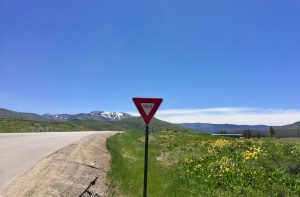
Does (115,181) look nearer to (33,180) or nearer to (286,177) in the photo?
(33,180)

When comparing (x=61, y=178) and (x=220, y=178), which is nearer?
(x=220, y=178)

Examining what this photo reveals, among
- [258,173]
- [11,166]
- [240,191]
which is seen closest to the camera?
[240,191]

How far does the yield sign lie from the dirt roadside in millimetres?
3565

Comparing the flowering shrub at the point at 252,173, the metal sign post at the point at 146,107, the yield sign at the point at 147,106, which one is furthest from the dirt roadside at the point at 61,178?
the yield sign at the point at 147,106

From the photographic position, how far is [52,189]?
44.7ft

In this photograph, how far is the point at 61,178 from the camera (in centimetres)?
1579

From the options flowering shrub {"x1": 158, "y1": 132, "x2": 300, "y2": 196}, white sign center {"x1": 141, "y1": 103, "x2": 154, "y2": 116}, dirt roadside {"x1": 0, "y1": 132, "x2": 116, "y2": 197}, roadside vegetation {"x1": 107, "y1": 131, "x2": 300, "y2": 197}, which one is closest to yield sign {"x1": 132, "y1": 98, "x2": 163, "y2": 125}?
white sign center {"x1": 141, "y1": 103, "x2": 154, "y2": 116}

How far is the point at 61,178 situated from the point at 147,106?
6.30 m

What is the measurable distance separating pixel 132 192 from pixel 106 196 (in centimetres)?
114

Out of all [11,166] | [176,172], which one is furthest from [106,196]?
[11,166]

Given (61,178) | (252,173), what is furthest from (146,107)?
(61,178)

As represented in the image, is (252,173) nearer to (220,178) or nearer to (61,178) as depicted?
(220,178)

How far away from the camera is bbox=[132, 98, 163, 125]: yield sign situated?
1092cm

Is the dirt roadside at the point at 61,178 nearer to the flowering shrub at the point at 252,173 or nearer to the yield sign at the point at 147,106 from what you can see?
the flowering shrub at the point at 252,173
